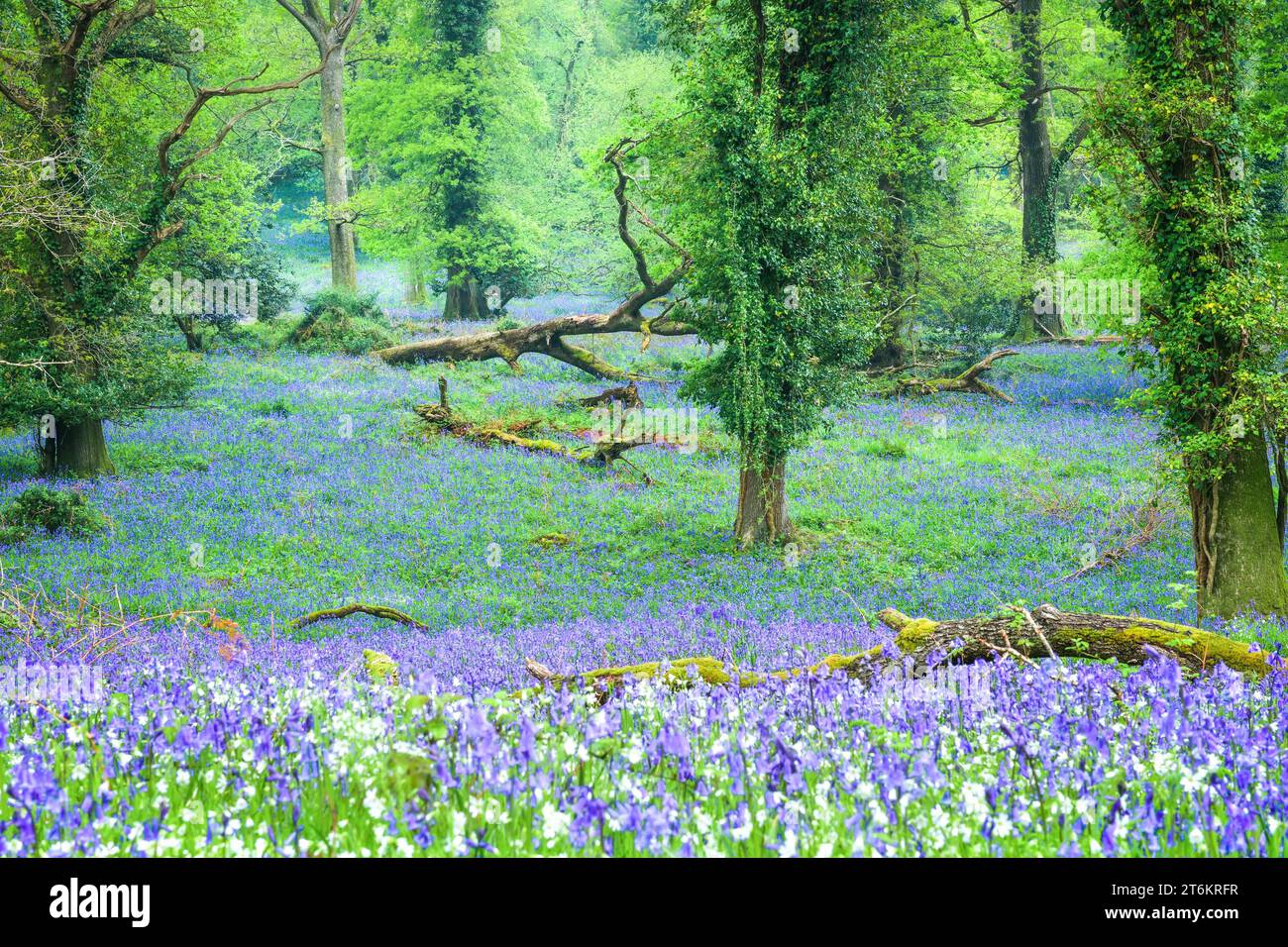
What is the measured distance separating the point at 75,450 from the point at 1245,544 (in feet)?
69.0

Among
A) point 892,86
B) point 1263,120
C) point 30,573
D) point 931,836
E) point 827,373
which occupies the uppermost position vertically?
point 892,86

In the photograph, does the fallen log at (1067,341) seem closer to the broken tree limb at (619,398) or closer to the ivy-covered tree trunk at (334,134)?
the broken tree limb at (619,398)

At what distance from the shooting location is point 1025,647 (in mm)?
7625

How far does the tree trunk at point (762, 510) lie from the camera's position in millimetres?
17953

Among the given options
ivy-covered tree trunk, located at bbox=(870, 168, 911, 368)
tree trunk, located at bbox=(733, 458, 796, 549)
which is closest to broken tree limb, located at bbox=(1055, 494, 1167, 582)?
tree trunk, located at bbox=(733, 458, 796, 549)

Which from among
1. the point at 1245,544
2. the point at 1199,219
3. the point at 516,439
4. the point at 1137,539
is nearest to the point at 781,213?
the point at 1199,219

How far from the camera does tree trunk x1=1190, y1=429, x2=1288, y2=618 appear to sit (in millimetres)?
12234

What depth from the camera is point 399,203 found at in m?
42.3

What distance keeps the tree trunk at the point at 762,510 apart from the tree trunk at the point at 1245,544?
7.08 metres

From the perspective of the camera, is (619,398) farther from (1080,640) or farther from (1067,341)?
(1080,640)

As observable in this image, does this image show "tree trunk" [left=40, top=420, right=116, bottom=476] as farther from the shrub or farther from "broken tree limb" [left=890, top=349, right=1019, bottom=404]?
"broken tree limb" [left=890, top=349, right=1019, bottom=404]
